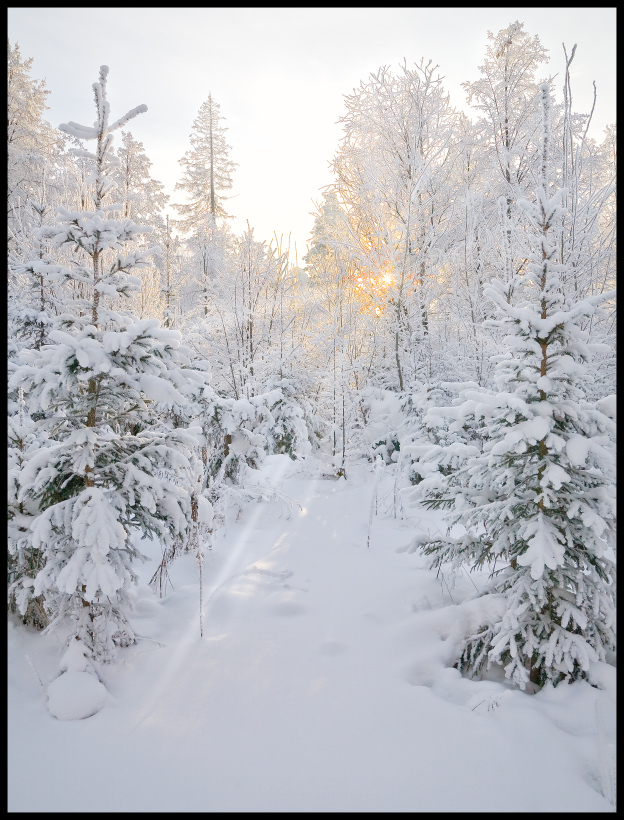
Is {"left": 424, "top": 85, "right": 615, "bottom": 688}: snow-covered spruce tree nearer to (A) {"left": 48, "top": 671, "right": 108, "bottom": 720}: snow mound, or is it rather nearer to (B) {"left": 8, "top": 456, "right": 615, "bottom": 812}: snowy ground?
(B) {"left": 8, "top": 456, "right": 615, "bottom": 812}: snowy ground

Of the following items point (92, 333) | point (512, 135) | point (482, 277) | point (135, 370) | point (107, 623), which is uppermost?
point (512, 135)

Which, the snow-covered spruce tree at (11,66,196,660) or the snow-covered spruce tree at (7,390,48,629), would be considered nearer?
the snow-covered spruce tree at (11,66,196,660)

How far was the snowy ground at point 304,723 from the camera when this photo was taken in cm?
220

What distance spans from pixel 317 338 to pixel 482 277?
4.30 meters

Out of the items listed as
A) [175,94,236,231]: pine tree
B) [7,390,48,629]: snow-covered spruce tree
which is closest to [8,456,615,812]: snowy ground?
[7,390,48,629]: snow-covered spruce tree

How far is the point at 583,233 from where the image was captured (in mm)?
5027

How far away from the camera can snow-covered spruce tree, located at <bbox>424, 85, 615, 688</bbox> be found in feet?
9.16

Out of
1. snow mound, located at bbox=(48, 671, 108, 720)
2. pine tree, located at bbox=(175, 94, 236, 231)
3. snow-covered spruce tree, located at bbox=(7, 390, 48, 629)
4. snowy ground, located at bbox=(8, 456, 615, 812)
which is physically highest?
pine tree, located at bbox=(175, 94, 236, 231)

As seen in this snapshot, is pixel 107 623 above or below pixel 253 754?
above

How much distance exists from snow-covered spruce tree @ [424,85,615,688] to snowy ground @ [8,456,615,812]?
28cm

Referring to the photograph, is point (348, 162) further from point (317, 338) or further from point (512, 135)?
point (317, 338)

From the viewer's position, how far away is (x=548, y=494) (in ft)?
9.23

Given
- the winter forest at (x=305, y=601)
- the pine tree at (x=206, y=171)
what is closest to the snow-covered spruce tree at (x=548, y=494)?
the winter forest at (x=305, y=601)

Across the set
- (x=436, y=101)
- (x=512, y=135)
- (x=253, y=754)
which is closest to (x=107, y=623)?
(x=253, y=754)
